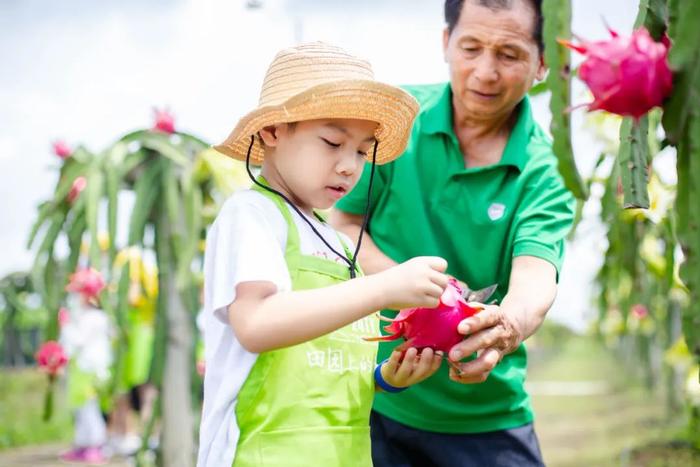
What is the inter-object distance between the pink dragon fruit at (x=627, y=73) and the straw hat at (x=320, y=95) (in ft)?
1.66

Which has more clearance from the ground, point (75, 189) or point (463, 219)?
point (75, 189)

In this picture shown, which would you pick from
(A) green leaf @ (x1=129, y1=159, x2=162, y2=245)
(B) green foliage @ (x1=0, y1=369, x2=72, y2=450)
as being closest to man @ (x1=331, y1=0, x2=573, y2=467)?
(A) green leaf @ (x1=129, y1=159, x2=162, y2=245)

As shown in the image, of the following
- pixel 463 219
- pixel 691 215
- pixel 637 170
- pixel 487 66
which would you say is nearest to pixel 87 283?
pixel 463 219

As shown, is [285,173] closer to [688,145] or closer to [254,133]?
[254,133]

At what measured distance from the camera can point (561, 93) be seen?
1.15 meters

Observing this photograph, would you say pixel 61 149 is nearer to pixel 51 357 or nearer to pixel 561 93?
pixel 51 357

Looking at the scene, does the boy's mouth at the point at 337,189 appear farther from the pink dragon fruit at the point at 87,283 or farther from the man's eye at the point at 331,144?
the pink dragon fruit at the point at 87,283

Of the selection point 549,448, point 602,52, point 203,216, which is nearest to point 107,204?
point 203,216

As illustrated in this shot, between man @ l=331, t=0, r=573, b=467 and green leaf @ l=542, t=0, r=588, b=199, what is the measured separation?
71 centimetres

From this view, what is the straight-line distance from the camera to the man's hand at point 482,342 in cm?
148

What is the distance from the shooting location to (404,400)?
6.68ft

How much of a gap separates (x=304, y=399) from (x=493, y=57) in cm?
91

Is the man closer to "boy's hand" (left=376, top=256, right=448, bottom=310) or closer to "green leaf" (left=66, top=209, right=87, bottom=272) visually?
"boy's hand" (left=376, top=256, right=448, bottom=310)

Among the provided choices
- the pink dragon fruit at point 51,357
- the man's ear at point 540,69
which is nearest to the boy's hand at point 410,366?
the man's ear at point 540,69
